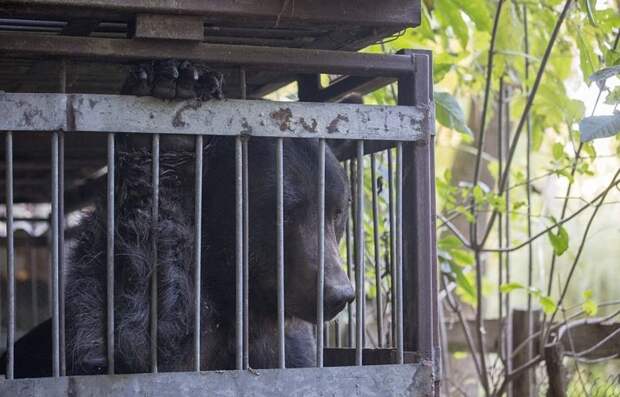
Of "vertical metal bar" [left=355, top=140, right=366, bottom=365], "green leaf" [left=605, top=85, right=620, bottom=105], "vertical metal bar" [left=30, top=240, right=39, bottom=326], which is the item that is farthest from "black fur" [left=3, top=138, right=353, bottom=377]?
"vertical metal bar" [left=30, top=240, right=39, bottom=326]

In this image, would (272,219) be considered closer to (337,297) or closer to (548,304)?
(337,297)

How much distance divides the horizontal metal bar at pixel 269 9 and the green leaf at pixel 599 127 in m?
0.66

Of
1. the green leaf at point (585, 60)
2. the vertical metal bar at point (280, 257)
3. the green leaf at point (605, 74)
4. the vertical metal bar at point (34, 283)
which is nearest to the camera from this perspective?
the vertical metal bar at point (280, 257)

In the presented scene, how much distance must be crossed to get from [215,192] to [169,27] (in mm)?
931

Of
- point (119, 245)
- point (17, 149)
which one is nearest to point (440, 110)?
point (119, 245)

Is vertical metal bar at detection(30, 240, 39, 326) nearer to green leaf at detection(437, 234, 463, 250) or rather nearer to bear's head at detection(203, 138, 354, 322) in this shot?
green leaf at detection(437, 234, 463, 250)

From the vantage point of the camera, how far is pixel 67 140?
196 inches

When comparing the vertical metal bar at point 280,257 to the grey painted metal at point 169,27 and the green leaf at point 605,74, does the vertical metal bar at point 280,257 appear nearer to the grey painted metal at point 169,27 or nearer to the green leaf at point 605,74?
the grey painted metal at point 169,27

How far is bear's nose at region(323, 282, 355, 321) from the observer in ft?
10.5

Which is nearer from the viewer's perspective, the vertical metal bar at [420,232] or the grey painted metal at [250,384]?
the grey painted metal at [250,384]

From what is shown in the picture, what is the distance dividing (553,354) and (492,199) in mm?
792

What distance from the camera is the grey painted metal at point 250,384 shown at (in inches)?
104

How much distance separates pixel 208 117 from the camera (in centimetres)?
283

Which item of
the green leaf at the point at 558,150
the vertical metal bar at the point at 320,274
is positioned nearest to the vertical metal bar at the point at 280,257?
the vertical metal bar at the point at 320,274
